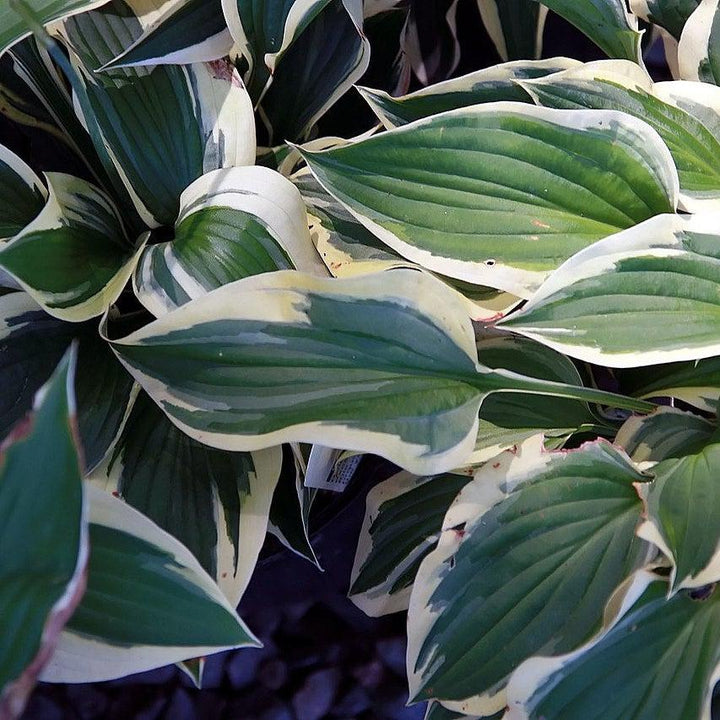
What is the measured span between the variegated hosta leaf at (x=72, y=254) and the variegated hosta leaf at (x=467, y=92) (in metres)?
0.21

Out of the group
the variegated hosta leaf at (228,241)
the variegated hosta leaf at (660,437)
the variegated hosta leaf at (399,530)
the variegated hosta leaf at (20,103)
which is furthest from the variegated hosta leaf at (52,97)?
the variegated hosta leaf at (660,437)

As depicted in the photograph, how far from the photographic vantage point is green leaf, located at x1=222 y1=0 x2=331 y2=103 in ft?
1.69

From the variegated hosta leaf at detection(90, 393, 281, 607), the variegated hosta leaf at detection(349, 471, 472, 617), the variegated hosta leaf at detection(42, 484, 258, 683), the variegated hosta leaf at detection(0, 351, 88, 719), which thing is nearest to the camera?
the variegated hosta leaf at detection(0, 351, 88, 719)

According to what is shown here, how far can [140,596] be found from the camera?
16.1 inches

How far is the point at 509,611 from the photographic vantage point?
0.49 metres

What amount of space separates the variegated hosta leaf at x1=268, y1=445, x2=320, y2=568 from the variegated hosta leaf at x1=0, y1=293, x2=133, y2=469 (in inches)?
5.4

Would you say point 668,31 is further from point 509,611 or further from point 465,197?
point 509,611

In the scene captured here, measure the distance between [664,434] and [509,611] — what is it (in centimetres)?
18

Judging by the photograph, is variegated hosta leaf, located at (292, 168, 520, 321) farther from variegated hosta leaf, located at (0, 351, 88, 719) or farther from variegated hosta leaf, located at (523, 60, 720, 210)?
variegated hosta leaf, located at (0, 351, 88, 719)

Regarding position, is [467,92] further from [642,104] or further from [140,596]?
[140,596]

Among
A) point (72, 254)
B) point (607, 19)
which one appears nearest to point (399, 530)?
point (72, 254)

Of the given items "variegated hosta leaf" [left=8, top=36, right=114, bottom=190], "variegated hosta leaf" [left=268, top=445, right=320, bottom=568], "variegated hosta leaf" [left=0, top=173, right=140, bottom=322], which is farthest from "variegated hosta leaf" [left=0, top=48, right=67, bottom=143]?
"variegated hosta leaf" [left=268, top=445, right=320, bottom=568]

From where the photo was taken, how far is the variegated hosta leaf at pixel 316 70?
0.61m

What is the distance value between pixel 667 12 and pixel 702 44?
6 cm
